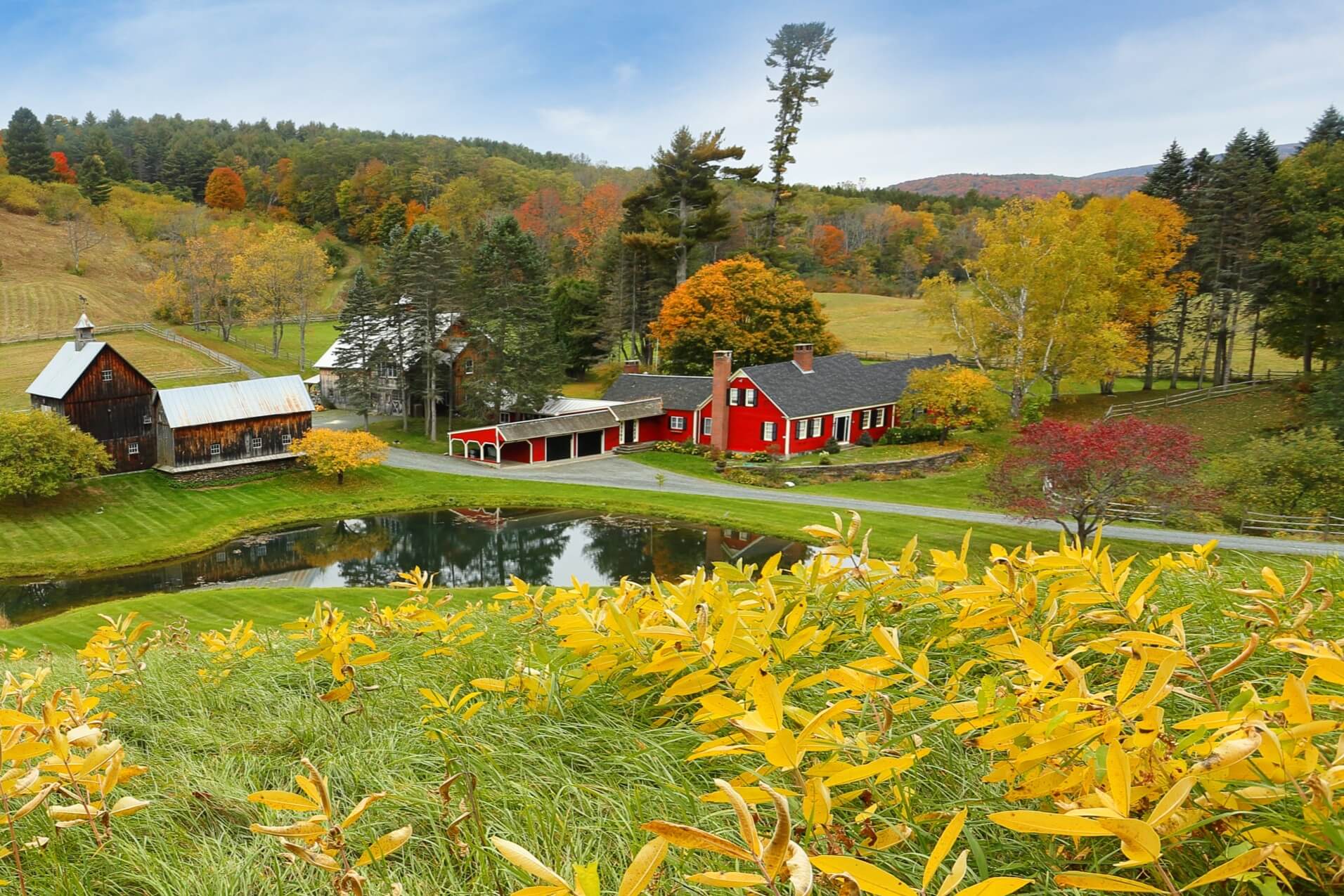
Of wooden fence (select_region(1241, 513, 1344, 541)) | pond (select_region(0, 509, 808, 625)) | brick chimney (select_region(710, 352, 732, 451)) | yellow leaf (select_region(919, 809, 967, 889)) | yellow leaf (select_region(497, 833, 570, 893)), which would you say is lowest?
pond (select_region(0, 509, 808, 625))

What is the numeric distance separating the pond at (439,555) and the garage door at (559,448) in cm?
737

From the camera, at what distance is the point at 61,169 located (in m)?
82.1

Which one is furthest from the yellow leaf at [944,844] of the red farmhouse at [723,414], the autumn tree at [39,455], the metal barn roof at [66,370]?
the metal barn roof at [66,370]

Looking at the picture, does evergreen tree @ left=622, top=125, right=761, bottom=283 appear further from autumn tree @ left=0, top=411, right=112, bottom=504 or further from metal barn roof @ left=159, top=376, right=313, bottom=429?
autumn tree @ left=0, top=411, right=112, bottom=504

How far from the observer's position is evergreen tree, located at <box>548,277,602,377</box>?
2035 inches

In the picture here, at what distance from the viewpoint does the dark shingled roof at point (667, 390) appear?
38.8 m

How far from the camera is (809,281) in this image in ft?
229

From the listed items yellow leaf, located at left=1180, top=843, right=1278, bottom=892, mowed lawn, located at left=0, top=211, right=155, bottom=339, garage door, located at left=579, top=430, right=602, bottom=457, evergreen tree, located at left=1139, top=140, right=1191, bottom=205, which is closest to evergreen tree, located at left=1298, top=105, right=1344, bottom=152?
evergreen tree, located at left=1139, top=140, right=1191, bottom=205

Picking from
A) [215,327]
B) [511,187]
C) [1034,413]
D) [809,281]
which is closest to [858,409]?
[1034,413]

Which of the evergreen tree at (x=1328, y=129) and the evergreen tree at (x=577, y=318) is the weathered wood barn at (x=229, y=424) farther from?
the evergreen tree at (x=1328, y=129)

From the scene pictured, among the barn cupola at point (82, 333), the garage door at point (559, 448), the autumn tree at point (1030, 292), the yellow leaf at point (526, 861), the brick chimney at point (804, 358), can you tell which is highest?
the autumn tree at point (1030, 292)

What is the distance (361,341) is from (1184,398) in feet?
127

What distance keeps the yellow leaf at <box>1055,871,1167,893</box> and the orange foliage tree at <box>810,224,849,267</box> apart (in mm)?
80210

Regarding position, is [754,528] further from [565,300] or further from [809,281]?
[809,281]
